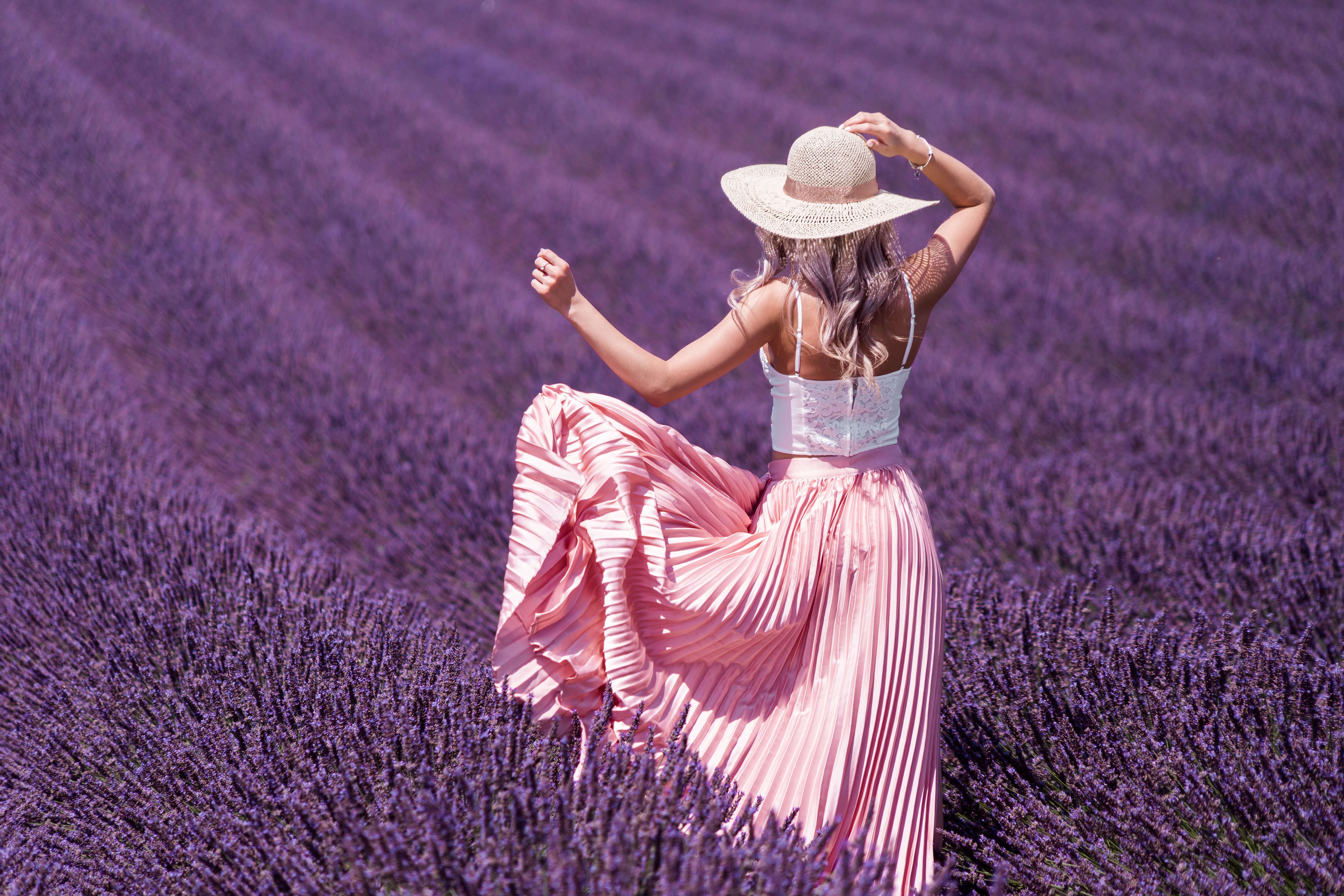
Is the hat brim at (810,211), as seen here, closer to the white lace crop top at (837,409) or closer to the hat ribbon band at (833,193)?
the hat ribbon band at (833,193)

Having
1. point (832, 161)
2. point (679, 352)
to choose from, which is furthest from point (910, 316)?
point (679, 352)

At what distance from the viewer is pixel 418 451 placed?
2918 millimetres

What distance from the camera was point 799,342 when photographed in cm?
165

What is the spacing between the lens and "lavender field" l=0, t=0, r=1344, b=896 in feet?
4.62

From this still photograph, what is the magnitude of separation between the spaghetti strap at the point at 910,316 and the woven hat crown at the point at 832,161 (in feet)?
0.59

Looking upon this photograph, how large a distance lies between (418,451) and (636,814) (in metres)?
1.84

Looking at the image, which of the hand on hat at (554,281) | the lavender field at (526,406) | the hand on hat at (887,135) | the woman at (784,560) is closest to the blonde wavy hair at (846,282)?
the woman at (784,560)

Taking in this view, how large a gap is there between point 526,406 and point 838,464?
2.24 meters

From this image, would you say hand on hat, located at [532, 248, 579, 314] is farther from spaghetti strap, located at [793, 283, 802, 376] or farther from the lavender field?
the lavender field

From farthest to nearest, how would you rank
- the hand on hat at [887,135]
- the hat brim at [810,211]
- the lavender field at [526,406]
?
the hand on hat at [887,135], the hat brim at [810,211], the lavender field at [526,406]

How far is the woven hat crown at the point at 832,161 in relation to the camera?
1611 mm

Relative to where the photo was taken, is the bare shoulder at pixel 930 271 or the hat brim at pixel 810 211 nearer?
the hat brim at pixel 810 211

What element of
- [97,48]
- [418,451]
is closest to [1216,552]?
[418,451]

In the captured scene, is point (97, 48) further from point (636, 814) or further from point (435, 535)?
point (636, 814)
